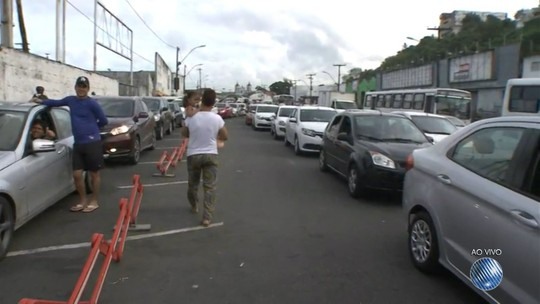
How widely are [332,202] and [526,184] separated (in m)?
4.67

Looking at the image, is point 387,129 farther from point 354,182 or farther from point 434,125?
point 434,125

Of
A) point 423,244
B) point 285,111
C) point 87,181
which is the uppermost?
point 285,111

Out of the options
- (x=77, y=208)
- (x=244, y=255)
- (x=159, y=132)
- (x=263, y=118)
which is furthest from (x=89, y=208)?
(x=263, y=118)

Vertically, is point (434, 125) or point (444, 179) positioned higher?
point (434, 125)

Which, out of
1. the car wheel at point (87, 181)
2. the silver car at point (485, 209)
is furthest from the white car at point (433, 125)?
the silver car at point (485, 209)

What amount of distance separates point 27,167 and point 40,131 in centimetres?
89

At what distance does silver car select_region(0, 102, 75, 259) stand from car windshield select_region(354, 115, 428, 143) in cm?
506

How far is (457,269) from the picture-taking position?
411 cm

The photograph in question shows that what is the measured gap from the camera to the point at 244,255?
17.1 ft

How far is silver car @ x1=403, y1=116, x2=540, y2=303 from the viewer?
3.24 meters

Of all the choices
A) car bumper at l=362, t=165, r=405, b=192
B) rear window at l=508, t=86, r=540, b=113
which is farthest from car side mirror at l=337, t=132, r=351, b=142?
rear window at l=508, t=86, r=540, b=113

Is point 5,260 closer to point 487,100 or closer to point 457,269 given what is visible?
point 457,269

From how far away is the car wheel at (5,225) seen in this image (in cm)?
492

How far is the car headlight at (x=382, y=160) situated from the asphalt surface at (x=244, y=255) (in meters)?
0.65
